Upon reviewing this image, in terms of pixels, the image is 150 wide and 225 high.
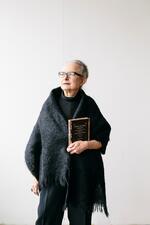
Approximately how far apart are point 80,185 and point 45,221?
0.75 feet

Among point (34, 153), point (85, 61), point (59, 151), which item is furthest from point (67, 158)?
point (85, 61)

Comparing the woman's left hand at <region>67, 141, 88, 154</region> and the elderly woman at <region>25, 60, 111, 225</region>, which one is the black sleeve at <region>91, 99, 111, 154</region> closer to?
the elderly woman at <region>25, 60, 111, 225</region>

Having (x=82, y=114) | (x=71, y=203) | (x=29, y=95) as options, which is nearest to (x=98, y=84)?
(x=29, y=95)

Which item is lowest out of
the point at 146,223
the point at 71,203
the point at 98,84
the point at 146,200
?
the point at 146,223

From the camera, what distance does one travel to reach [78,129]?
168cm

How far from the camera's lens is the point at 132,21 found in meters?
2.44

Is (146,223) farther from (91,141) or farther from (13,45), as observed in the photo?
(13,45)

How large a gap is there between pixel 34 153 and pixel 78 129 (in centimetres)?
24

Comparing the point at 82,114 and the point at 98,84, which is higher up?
the point at 98,84

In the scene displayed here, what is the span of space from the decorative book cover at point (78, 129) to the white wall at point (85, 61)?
30.9 inches

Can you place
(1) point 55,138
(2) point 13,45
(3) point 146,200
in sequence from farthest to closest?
(3) point 146,200 < (2) point 13,45 < (1) point 55,138

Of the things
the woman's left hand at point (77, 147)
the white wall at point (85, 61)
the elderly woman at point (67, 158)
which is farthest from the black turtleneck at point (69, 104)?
the white wall at point (85, 61)

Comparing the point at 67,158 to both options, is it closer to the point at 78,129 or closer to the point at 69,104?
the point at 78,129

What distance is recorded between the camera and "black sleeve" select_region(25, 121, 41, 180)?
1.73 meters
